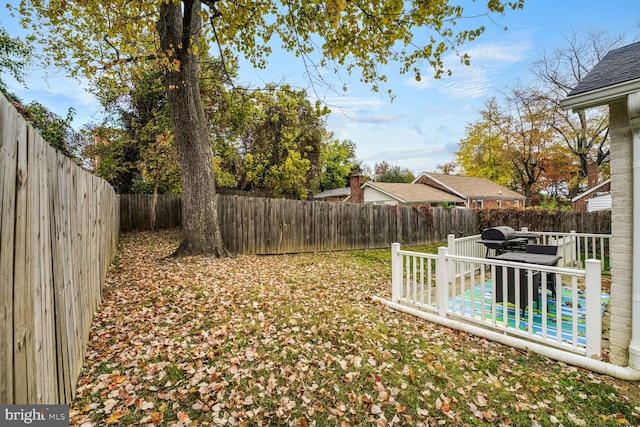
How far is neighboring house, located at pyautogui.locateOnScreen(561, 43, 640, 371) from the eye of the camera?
109 inches

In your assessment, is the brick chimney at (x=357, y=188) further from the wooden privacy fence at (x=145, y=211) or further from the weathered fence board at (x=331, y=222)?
the wooden privacy fence at (x=145, y=211)

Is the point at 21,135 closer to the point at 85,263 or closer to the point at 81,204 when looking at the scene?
the point at 81,204

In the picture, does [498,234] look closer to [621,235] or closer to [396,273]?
[396,273]

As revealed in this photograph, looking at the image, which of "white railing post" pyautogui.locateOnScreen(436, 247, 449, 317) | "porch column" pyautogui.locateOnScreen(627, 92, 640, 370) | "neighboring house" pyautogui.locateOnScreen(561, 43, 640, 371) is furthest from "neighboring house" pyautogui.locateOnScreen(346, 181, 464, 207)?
"porch column" pyautogui.locateOnScreen(627, 92, 640, 370)

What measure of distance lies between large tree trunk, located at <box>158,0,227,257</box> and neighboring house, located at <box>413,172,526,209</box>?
21598mm

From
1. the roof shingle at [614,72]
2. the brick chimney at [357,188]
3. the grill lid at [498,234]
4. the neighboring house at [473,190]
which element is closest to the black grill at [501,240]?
the grill lid at [498,234]

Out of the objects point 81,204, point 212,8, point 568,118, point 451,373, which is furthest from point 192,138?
point 568,118

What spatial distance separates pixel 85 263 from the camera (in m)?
3.02

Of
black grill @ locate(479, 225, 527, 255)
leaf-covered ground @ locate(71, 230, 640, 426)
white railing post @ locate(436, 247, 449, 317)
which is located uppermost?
black grill @ locate(479, 225, 527, 255)

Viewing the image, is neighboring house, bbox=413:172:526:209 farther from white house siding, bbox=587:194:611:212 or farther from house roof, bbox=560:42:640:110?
house roof, bbox=560:42:640:110

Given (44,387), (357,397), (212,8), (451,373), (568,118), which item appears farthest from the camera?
(568,118)

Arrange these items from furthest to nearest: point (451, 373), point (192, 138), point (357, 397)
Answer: point (192, 138) → point (451, 373) → point (357, 397)

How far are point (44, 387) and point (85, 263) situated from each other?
1.67 meters

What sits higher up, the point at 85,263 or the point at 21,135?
the point at 21,135
